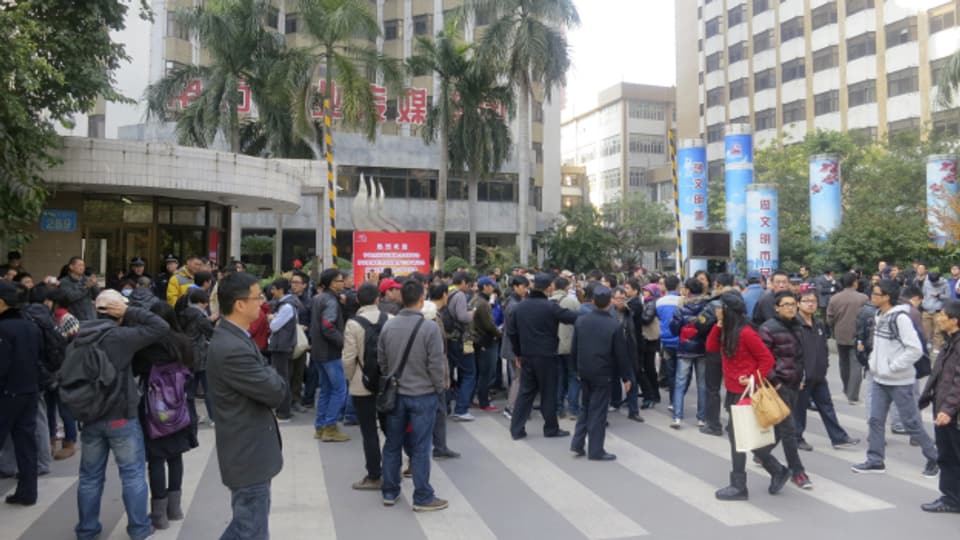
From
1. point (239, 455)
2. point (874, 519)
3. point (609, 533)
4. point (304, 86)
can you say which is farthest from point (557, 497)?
point (304, 86)

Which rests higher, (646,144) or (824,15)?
(824,15)

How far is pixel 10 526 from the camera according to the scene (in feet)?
16.6

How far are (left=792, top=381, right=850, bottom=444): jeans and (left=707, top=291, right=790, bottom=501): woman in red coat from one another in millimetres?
1472

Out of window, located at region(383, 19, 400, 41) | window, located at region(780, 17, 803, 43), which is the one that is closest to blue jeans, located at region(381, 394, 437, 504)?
window, located at region(383, 19, 400, 41)

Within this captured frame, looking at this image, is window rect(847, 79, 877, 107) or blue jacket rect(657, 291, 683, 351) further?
window rect(847, 79, 877, 107)

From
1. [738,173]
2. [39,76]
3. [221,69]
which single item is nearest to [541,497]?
[39,76]

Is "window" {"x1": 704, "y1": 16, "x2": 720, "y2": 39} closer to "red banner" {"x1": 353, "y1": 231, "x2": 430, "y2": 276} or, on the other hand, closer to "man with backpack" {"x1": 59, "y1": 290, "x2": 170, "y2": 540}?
"red banner" {"x1": 353, "y1": 231, "x2": 430, "y2": 276}

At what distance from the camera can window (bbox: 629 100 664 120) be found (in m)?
69.6

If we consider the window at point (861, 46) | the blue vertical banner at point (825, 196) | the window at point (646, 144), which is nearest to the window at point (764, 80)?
the window at point (861, 46)

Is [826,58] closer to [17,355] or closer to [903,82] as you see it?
[903,82]

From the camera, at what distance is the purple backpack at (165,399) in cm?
470

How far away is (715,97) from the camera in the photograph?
58281mm

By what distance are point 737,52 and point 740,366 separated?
56545mm

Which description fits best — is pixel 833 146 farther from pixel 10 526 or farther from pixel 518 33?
pixel 10 526
